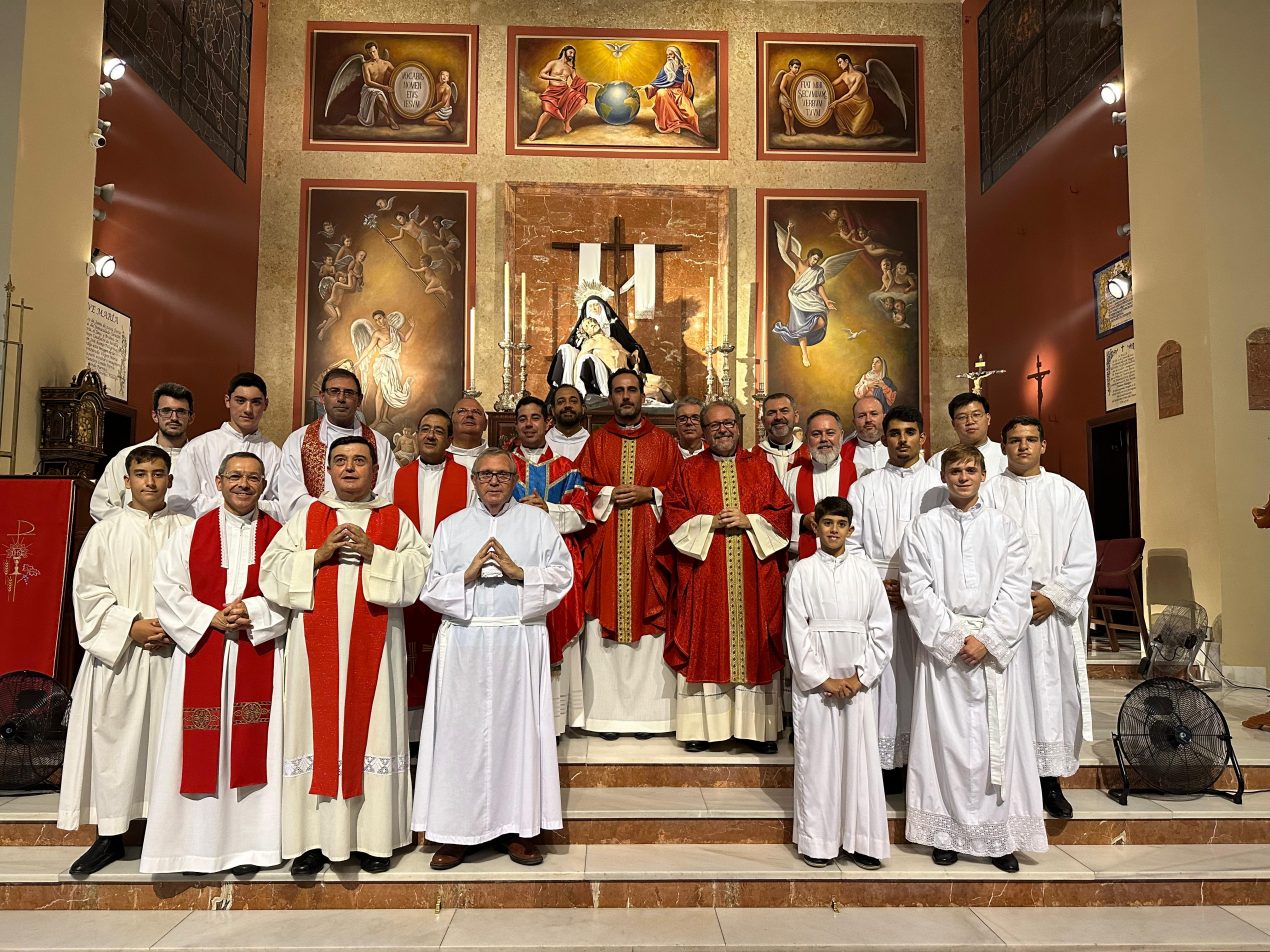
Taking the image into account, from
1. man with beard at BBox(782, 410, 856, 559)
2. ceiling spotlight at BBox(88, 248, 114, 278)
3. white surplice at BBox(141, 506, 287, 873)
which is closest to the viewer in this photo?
white surplice at BBox(141, 506, 287, 873)

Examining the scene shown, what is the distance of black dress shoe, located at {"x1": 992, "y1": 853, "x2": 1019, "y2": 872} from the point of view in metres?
3.99

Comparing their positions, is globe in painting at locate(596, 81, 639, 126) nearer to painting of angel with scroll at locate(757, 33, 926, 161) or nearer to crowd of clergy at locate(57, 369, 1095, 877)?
painting of angel with scroll at locate(757, 33, 926, 161)

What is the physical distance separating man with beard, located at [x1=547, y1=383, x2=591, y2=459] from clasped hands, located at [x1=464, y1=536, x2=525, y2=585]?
70.1 inches

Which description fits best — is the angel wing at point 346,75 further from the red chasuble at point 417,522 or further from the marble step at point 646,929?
the marble step at point 646,929

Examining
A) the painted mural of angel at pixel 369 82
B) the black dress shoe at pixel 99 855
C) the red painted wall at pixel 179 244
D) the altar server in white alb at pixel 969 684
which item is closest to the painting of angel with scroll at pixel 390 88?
the painted mural of angel at pixel 369 82

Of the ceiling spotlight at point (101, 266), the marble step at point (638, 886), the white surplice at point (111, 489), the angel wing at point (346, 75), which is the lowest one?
the marble step at point (638, 886)

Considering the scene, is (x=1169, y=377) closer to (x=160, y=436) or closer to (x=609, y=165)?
(x=609, y=165)

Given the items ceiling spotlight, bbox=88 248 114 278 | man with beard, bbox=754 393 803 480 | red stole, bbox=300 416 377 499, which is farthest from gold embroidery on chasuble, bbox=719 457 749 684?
ceiling spotlight, bbox=88 248 114 278

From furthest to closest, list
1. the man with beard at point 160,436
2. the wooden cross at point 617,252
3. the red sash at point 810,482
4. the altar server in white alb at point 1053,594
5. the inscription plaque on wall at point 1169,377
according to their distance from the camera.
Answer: the wooden cross at point 617,252
the inscription plaque on wall at point 1169,377
the red sash at point 810,482
the man with beard at point 160,436
the altar server in white alb at point 1053,594

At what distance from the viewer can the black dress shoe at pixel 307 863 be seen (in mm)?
3926

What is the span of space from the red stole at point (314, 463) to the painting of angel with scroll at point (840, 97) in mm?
8524

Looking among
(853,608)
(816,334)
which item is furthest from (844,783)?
(816,334)

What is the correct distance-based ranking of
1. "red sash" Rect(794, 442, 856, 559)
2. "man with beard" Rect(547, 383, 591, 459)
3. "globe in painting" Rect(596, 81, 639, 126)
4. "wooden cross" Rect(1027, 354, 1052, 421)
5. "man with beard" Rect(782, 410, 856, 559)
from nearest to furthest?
"man with beard" Rect(782, 410, 856, 559) → "red sash" Rect(794, 442, 856, 559) → "man with beard" Rect(547, 383, 591, 459) → "wooden cross" Rect(1027, 354, 1052, 421) → "globe in painting" Rect(596, 81, 639, 126)

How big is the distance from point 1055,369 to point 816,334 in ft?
9.50
